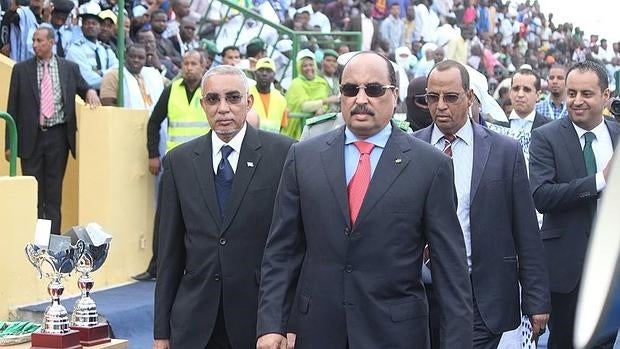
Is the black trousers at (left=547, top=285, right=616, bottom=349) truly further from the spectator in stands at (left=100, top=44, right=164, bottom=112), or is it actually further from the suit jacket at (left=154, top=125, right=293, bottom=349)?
the spectator in stands at (left=100, top=44, right=164, bottom=112)

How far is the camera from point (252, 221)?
186 inches

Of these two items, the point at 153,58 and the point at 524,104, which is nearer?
the point at 524,104

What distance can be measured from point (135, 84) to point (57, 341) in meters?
5.78

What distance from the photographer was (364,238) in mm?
3928

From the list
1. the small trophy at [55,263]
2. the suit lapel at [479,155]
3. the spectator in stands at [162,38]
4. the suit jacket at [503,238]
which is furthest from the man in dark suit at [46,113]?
the suit jacket at [503,238]

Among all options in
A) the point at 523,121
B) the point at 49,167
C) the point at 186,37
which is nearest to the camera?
the point at 523,121

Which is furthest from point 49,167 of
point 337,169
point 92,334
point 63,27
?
point 337,169

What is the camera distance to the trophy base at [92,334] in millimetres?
5180

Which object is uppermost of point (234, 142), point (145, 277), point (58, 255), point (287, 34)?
point (287, 34)

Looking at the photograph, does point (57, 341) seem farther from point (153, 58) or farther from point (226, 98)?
point (153, 58)

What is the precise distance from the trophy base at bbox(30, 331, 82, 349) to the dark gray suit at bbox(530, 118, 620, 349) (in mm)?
2411

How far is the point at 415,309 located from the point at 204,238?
111 cm

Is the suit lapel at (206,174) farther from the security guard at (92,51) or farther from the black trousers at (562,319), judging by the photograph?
the security guard at (92,51)

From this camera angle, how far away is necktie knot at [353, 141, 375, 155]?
4.11 meters
